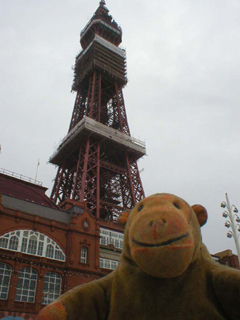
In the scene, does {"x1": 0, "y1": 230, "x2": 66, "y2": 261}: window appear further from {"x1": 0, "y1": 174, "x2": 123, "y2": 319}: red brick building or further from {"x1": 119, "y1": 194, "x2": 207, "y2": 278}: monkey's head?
{"x1": 119, "y1": 194, "x2": 207, "y2": 278}: monkey's head

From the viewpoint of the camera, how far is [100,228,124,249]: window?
92.0ft

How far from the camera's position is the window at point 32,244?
20828 millimetres

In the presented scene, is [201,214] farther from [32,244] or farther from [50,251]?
[50,251]

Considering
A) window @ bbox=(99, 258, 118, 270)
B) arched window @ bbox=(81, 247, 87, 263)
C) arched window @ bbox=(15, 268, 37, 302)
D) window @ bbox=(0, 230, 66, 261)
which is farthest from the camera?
window @ bbox=(99, 258, 118, 270)

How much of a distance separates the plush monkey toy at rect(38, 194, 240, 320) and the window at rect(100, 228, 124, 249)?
24.4 metres

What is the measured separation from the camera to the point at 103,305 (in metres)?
4.15

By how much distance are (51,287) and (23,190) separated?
9550 millimetres

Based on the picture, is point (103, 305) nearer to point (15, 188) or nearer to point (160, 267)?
point (160, 267)

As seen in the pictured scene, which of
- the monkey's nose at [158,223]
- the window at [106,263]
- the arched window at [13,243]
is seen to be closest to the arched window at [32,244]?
the arched window at [13,243]

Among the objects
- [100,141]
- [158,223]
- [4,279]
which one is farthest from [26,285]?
[100,141]

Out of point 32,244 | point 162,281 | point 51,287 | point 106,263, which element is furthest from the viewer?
point 106,263

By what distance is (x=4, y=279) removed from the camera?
19.6m

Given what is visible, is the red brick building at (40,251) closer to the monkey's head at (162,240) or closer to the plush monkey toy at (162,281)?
the plush monkey toy at (162,281)

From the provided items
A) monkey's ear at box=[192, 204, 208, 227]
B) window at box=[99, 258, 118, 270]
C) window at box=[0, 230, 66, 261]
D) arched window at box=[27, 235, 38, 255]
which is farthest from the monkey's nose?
window at box=[99, 258, 118, 270]
